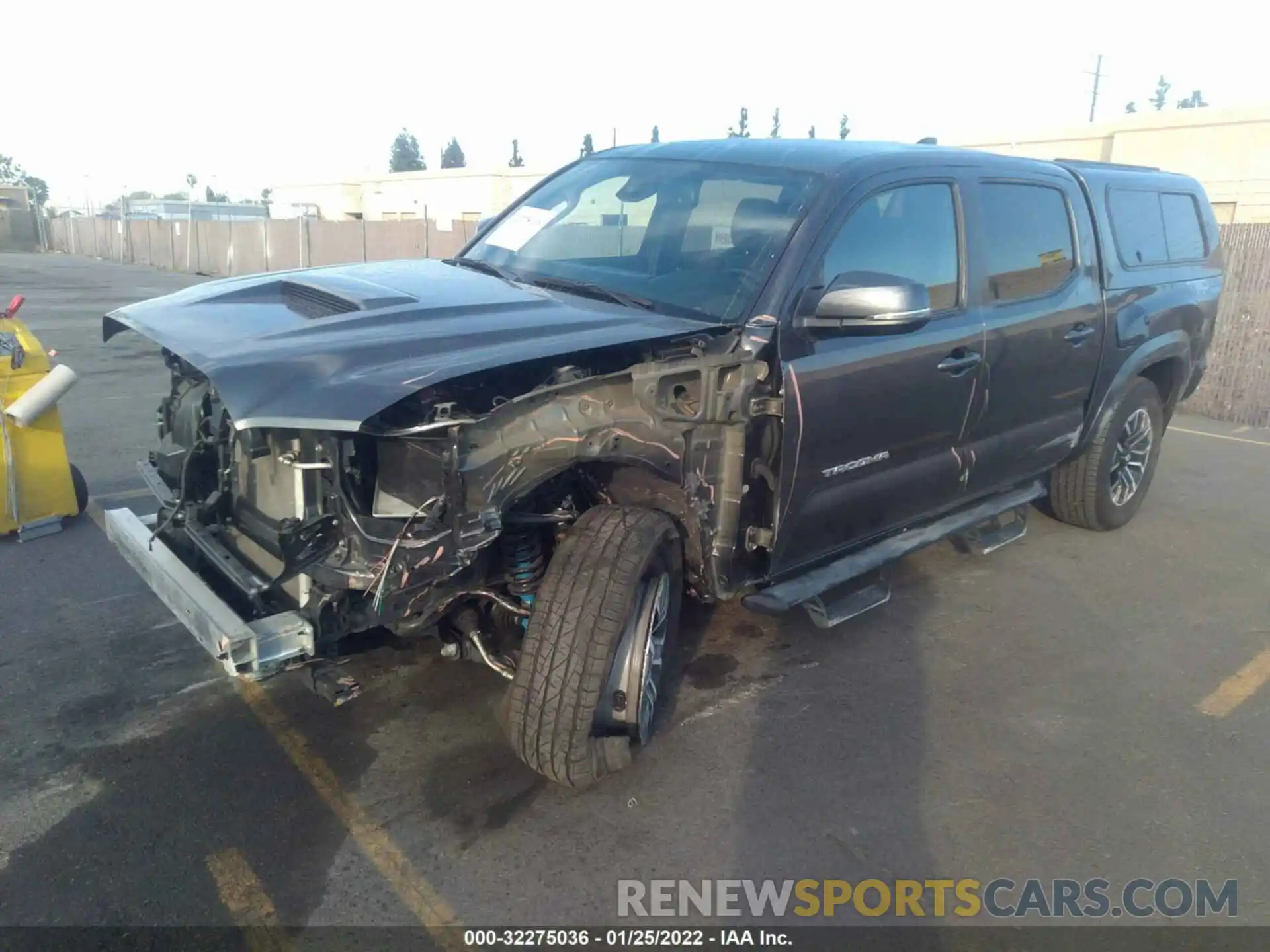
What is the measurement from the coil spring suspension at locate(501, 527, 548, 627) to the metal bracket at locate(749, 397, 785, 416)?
2.91 ft

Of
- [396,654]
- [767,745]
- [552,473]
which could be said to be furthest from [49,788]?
[767,745]

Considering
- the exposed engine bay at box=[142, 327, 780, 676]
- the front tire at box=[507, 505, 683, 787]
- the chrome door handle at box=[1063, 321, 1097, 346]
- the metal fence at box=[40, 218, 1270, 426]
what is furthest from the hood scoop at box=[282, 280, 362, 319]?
the metal fence at box=[40, 218, 1270, 426]

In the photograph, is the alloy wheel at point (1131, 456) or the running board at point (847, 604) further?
the alloy wheel at point (1131, 456)

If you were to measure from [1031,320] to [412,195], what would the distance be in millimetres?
48086

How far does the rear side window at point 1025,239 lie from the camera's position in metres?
4.37

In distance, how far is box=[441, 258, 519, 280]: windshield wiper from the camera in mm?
4066

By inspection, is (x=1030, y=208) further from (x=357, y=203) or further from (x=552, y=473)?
(x=357, y=203)

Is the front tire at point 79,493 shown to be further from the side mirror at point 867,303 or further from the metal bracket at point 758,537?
the side mirror at point 867,303

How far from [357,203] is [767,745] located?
54686mm

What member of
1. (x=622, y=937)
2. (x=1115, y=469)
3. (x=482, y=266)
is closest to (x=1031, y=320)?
(x=1115, y=469)

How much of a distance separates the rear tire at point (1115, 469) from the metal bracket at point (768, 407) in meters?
3.04

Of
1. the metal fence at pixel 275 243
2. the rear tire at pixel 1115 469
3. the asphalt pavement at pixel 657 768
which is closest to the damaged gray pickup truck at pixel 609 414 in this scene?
the asphalt pavement at pixel 657 768

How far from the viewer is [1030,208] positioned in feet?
15.3

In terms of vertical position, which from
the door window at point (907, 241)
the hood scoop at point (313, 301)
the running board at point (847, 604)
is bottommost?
the running board at point (847, 604)
